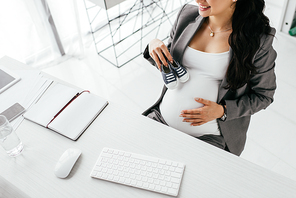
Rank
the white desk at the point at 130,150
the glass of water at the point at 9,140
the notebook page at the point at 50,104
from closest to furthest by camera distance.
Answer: the white desk at the point at 130,150, the glass of water at the point at 9,140, the notebook page at the point at 50,104

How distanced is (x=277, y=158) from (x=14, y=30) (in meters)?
2.22

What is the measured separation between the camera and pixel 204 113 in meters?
1.16

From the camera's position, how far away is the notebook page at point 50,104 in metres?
1.15

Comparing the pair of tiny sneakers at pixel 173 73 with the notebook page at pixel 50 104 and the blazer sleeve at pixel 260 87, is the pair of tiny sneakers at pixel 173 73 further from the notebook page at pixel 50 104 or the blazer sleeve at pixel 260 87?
the notebook page at pixel 50 104

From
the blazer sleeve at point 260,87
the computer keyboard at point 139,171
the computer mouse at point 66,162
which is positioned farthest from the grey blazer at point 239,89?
the computer mouse at point 66,162

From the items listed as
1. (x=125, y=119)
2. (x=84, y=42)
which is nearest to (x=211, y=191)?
(x=125, y=119)

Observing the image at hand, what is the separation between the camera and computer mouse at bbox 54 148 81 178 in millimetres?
957

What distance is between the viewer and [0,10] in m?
2.07

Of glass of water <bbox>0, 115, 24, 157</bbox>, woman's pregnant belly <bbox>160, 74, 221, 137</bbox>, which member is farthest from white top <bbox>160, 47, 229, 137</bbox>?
glass of water <bbox>0, 115, 24, 157</bbox>

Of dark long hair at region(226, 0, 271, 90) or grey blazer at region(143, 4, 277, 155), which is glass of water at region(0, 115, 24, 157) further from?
dark long hair at region(226, 0, 271, 90)

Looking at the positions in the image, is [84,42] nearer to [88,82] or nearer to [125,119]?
[88,82]

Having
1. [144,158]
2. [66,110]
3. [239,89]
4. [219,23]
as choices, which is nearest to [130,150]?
[144,158]

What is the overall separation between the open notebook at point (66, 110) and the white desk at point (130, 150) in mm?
28

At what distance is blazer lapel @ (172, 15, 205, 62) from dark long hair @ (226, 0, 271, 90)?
19 cm
